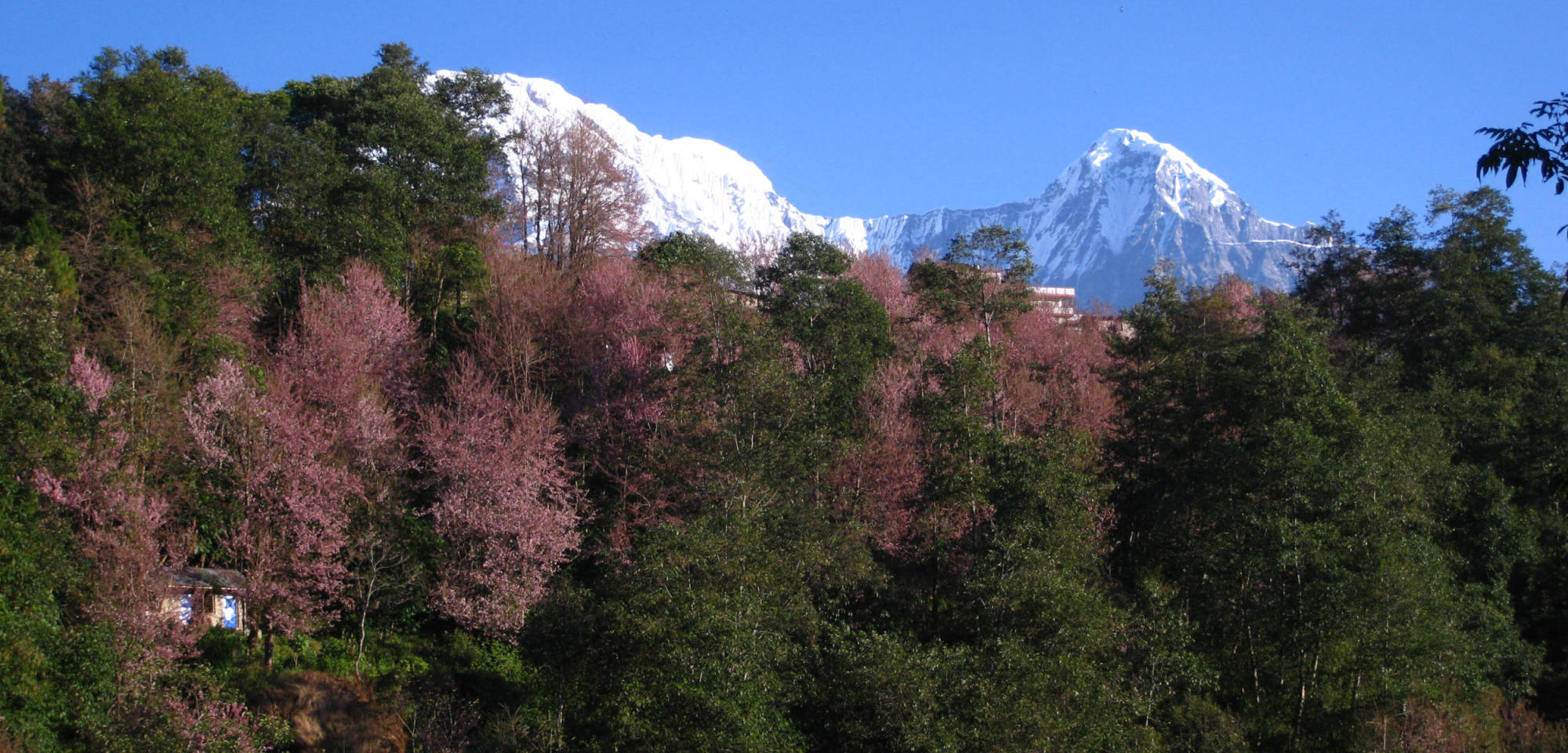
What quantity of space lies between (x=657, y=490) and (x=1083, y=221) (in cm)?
18267

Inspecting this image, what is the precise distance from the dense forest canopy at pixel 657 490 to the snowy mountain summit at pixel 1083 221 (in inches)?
3412

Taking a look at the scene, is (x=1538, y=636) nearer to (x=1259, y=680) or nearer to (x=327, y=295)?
(x=1259, y=680)

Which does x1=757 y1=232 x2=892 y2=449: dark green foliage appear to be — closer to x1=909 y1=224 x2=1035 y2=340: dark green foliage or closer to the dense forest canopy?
the dense forest canopy

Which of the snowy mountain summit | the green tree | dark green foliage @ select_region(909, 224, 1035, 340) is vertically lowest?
the green tree

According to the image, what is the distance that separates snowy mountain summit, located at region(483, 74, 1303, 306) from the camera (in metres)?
137

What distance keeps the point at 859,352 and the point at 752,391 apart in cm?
836

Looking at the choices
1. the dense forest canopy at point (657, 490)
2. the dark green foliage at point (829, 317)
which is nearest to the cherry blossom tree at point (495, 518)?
the dense forest canopy at point (657, 490)

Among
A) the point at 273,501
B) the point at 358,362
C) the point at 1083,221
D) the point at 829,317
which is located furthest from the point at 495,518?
the point at 1083,221

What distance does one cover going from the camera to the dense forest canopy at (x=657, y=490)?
18875 mm

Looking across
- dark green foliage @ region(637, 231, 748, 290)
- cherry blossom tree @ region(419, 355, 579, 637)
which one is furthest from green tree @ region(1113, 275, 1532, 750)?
cherry blossom tree @ region(419, 355, 579, 637)

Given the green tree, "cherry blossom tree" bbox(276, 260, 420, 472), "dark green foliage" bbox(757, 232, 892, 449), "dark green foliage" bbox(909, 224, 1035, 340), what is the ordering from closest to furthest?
the green tree
"cherry blossom tree" bbox(276, 260, 420, 472)
"dark green foliage" bbox(909, 224, 1035, 340)
"dark green foliage" bbox(757, 232, 892, 449)

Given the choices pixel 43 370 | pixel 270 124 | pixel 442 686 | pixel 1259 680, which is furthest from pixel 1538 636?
pixel 270 124

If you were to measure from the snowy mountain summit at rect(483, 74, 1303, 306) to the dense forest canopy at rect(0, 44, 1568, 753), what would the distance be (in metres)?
86.7

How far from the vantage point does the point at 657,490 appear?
27.7 metres
